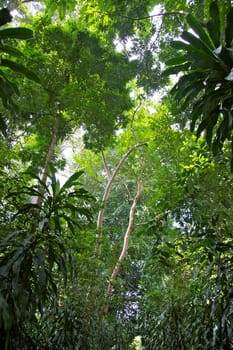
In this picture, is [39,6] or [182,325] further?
[39,6]

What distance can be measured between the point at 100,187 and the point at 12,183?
597cm

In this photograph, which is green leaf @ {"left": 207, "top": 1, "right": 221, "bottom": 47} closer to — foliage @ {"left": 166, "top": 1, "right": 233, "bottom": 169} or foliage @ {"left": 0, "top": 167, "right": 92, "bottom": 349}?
foliage @ {"left": 166, "top": 1, "right": 233, "bottom": 169}

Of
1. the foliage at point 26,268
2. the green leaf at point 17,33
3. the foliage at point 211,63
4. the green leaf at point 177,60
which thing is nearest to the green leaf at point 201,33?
the foliage at point 211,63

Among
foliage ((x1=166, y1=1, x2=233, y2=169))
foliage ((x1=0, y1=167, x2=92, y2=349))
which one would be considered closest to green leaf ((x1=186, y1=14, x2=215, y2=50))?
foliage ((x1=166, y1=1, x2=233, y2=169))

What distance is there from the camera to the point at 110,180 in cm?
630

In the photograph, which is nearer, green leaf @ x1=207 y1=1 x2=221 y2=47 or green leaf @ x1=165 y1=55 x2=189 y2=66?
green leaf @ x1=207 y1=1 x2=221 y2=47

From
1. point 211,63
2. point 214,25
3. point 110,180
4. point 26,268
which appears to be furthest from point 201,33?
point 110,180

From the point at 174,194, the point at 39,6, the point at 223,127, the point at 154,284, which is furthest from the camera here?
the point at 39,6

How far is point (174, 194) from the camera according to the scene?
3.44 m

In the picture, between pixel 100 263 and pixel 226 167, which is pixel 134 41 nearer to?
pixel 226 167

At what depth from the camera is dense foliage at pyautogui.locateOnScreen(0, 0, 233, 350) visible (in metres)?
2.15

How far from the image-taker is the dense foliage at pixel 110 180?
2154 millimetres

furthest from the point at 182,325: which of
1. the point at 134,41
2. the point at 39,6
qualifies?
the point at 39,6

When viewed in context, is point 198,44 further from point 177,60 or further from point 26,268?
point 26,268
